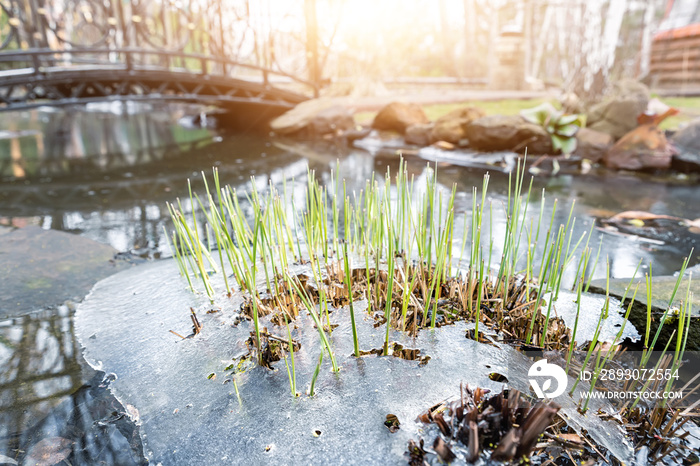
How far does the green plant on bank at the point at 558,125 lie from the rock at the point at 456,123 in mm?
685

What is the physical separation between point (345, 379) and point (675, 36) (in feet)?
42.0

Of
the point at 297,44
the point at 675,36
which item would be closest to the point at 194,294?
the point at 297,44

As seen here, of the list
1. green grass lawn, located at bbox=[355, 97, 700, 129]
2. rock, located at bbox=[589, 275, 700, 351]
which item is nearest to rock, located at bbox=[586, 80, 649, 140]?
green grass lawn, located at bbox=[355, 97, 700, 129]

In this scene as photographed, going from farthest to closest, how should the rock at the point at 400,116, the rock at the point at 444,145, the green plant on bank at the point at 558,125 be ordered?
1. the rock at the point at 400,116
2. the rock at the point at 444,145
3. the green plant on bank at the point at 558,125

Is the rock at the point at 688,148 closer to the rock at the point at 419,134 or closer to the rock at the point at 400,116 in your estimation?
the rock at the point at 419,134

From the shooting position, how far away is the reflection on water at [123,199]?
61.5 inches

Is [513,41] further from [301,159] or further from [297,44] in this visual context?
[301,159]

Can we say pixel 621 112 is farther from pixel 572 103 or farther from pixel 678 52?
pixel 678 52

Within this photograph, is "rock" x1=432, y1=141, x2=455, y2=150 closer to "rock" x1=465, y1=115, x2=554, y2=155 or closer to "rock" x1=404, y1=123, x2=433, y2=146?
"rock" x1=404, y1=123, x2=433, y2=146

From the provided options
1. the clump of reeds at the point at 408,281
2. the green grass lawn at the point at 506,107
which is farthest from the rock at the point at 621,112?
the clump of reeds at the point at 408,281

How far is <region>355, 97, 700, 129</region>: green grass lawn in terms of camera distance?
7.95 m

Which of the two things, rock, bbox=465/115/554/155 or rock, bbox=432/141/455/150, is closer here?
rock, bbox=465/115/554/155

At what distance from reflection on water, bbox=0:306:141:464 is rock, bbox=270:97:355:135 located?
6.41 meters

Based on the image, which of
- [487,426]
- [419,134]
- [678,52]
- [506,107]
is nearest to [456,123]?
[419,134]
